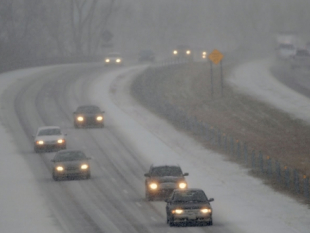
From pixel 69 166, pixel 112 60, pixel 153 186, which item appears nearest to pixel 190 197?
pixel 153 186

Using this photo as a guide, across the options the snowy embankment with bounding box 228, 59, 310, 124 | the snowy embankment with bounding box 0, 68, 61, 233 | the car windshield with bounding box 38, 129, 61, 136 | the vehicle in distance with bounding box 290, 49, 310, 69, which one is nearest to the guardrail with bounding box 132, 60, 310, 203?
the snowy embankment with bounding box 228, 59, 310, 124

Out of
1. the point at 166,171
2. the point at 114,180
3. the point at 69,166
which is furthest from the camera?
the point at 114,180

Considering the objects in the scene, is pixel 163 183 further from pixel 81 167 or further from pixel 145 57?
pixel 145 57

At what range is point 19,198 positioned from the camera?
31.3 meters

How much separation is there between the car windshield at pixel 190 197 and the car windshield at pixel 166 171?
16.4 ft

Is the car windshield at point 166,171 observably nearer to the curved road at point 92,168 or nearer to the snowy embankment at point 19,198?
Answer: the curved road at point 92,168

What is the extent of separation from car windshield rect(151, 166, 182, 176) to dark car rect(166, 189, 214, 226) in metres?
5.16

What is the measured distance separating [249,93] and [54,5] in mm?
61682

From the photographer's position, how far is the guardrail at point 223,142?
3251cm

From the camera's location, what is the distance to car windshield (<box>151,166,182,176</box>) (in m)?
29.7

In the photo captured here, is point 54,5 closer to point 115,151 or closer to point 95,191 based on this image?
point 115,151

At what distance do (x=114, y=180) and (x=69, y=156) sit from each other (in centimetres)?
231

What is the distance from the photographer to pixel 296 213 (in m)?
27.3

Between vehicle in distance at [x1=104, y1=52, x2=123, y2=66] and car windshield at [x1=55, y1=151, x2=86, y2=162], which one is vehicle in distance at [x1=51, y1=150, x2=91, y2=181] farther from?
vehicle in distance at [x1=104, y1=52, x2=123, y2=66]
